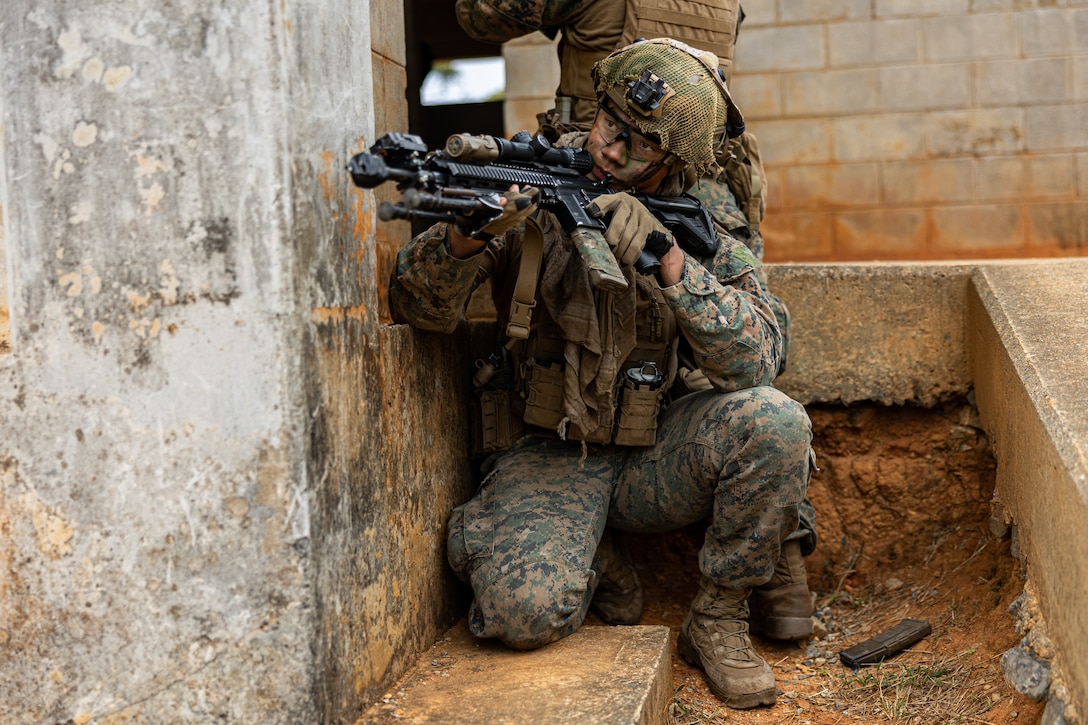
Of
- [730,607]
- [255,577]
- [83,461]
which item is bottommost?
[730,607]

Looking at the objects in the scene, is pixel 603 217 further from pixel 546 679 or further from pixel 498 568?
pixel 546 679

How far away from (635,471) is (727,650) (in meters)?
0.55

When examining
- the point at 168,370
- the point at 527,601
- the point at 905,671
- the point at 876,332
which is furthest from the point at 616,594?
the point at 168,370

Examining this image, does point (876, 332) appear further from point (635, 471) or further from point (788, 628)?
point (635, 471)

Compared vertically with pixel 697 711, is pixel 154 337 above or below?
above

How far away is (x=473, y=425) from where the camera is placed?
3.14 m

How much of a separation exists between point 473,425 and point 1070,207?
3.85 meters

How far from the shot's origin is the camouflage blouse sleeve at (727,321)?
2.77m

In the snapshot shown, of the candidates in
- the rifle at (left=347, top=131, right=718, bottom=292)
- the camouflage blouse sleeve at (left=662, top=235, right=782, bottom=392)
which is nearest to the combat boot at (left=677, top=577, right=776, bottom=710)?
the camouflage blouse sleeve at (left=662, top=235, right=782, bottom=392)

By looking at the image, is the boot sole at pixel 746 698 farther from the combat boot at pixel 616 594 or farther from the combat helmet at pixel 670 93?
the combat helmet at pixel 670 93

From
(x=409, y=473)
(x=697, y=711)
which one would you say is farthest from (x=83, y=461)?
(x=697, y=711)

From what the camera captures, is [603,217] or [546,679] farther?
[603,217]

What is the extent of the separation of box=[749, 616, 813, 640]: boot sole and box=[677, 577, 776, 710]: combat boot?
250 millimetres

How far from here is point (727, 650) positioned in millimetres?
2965
